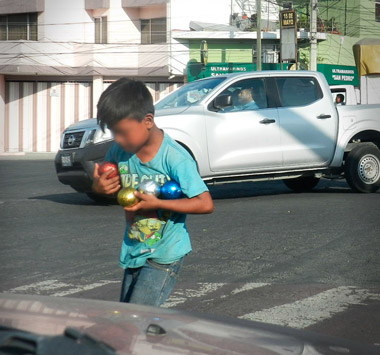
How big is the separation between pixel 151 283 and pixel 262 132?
8.90 metres

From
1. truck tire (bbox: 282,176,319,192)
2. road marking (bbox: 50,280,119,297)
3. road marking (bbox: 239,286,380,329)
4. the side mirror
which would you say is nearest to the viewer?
road marking (bbox: 239,286,380,329)

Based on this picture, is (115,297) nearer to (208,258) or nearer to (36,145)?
(208,258)

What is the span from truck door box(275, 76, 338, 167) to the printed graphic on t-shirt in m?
9.01

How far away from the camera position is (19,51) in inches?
1543

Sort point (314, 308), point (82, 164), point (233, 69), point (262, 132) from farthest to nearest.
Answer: point (233, 69) → point (262, 132) → point (82, 164) → point (314, 308)

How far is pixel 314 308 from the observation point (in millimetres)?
6008

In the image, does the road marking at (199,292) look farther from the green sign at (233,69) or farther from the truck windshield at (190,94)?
the green sign at (233,69)

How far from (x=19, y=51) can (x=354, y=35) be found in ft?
56.7

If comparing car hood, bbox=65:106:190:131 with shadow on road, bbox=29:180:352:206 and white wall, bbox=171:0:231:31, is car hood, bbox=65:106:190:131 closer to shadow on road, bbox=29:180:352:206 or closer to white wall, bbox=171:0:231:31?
shadow on road, bbox=29:180:352:206

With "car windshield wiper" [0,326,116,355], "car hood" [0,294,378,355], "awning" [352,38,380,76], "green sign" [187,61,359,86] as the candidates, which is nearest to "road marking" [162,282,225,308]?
"car hood" [0,294,378,355]

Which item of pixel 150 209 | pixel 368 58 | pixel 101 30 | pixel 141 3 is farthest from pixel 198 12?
pixel 150 209

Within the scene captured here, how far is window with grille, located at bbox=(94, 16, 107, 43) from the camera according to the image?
40125mm

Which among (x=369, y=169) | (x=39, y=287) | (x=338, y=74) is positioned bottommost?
(x=369, y=169)

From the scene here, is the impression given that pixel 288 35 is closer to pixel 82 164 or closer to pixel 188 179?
pixel 82 164
